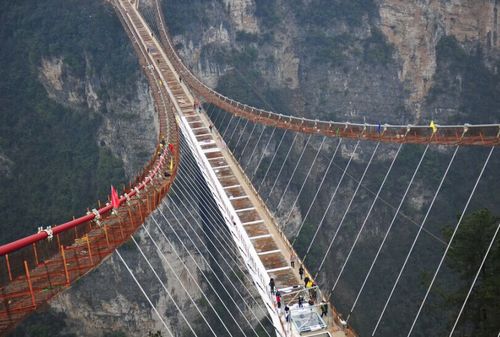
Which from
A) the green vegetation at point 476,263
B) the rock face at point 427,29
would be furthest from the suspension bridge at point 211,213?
the rock face at point 427,29

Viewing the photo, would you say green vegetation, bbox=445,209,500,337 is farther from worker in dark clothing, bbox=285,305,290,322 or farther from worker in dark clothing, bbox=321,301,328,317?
worker in dark clothing, bbox=285,305,290,322

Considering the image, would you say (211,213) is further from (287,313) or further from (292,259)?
(287,313)

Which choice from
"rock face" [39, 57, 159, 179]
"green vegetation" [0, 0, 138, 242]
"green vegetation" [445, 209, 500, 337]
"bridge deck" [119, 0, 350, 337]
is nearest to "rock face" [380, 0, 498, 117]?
"bridge deck" [119, 0, 350, 337]

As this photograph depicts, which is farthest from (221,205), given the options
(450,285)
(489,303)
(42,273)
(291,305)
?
(450,285)

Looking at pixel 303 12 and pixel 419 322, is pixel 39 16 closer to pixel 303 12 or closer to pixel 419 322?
pixel 303 12

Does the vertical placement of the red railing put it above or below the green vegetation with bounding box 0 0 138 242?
above
